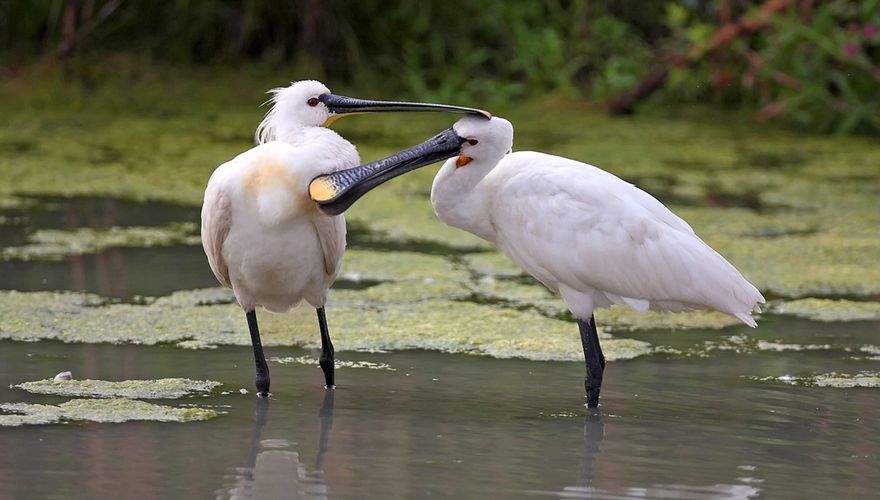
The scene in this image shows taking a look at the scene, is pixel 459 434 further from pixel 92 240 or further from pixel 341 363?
pixel 92 240

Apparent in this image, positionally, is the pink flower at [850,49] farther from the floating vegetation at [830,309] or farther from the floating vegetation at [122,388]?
the floating vegetation at [122,388]

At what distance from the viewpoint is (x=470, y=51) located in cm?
1215

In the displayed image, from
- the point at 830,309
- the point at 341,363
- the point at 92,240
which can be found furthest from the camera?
the point at 92,240

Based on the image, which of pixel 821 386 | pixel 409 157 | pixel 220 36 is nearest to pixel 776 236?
pixel 821 386

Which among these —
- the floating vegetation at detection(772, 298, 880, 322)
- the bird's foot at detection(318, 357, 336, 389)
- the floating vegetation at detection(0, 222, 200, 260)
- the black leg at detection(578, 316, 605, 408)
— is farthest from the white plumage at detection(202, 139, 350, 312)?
the floating vegetation at detection(0, 222, 200, 260)

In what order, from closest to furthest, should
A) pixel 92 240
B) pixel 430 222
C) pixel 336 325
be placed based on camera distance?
pixel 336 325 < pixel 92 240 < pixel 430 222

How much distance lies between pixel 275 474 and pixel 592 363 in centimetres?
121

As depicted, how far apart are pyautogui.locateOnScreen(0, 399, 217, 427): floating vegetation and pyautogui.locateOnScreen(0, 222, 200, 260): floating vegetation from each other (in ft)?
8.00

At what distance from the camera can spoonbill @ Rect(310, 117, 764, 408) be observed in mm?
4848

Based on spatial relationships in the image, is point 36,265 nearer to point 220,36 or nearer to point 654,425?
point 654,425

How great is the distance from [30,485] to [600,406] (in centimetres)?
179

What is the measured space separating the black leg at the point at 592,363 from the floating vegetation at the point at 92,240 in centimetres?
288

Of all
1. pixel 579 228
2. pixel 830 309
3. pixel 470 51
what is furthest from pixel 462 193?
pixel 470 51

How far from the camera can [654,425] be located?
457 centimetres
